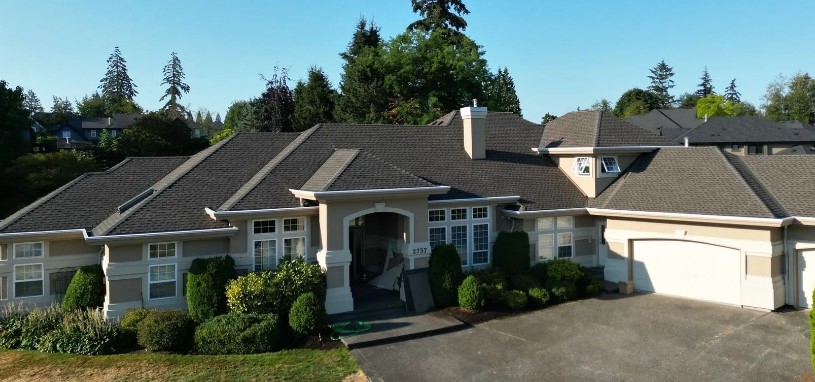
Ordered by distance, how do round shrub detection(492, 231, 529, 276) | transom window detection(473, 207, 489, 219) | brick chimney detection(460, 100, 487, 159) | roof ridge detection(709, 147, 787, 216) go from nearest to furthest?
roof ridge detection(709, 147, 787, 216), round shrub detection(492, 231, 529, 276), transom window detection(473, 207, 489, 219), brick chimney detection(460, 100, 487, 159)

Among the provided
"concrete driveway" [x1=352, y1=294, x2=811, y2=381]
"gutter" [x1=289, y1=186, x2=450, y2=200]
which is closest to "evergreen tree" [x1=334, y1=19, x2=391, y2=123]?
"gutter" [x1=289, y1=186, x2=450, y2=200]

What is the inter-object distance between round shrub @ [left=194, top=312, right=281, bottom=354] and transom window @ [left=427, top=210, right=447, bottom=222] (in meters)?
6.74

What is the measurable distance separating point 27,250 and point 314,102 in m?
31.5

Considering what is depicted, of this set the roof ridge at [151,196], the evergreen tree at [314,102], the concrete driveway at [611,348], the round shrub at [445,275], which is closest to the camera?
the concrete driveway at [611,348]

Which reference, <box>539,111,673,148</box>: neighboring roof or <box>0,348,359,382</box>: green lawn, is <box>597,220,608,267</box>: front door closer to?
<box>539,111,673,148</box>: neighboring roof

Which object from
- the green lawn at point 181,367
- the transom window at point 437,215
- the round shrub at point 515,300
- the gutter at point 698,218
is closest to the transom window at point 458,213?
the transom window at point 437,215

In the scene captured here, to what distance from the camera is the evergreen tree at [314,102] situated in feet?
147

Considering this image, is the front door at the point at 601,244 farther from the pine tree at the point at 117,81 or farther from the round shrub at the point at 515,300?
the pine tree at the point at 117,81

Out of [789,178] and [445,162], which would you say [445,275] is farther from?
[789,178]

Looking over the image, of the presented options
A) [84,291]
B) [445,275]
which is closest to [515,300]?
[445,275]

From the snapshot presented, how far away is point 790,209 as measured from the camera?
16.2 m

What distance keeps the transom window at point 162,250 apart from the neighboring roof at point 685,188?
1453 cm

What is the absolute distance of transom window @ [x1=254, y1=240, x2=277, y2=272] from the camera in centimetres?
1627

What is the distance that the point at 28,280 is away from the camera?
616 inches
